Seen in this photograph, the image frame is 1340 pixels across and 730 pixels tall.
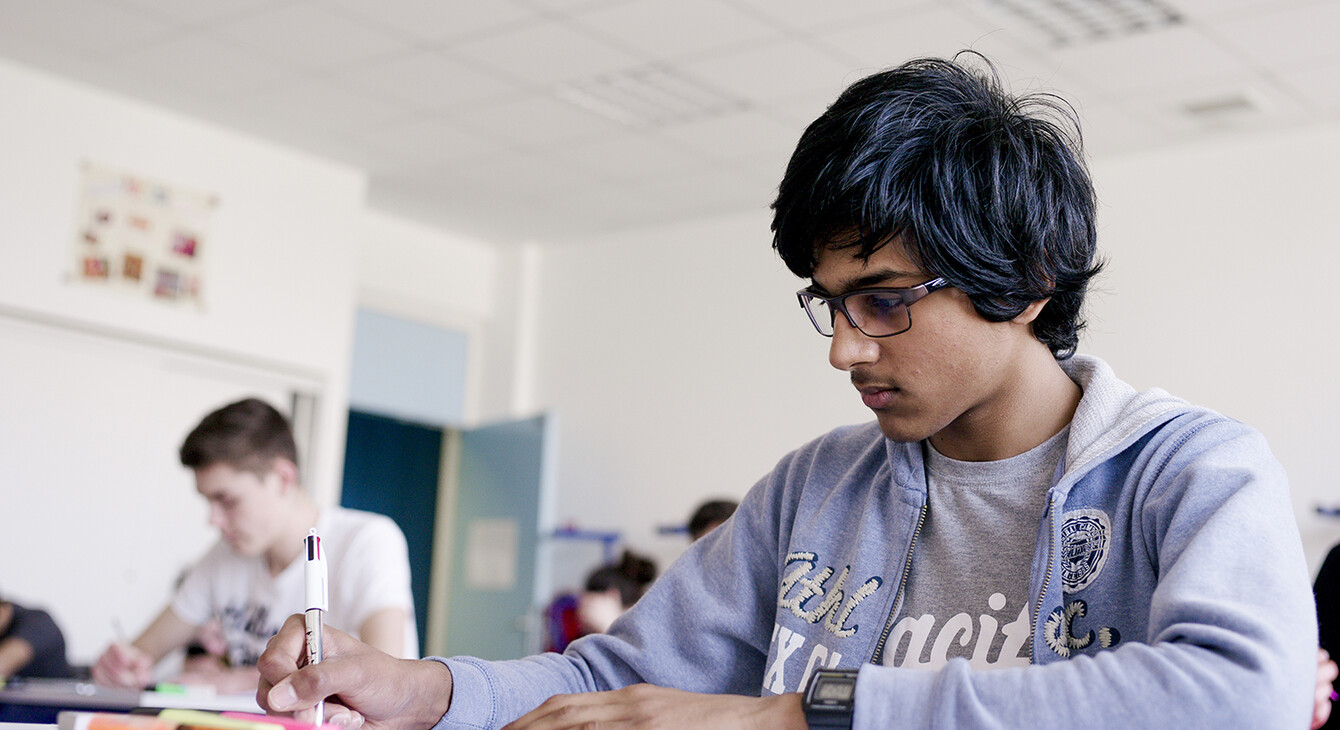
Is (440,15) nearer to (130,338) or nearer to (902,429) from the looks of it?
(130,338)

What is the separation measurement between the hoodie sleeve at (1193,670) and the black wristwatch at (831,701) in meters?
0.01

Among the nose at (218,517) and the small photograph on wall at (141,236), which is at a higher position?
the small photograph on wall at (141,236)

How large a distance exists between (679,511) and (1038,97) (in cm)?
500

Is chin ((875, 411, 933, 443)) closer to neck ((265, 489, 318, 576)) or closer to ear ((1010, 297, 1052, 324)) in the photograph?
ear ((1010, 297, 1052, 324))

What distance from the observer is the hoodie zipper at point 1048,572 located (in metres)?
1.13

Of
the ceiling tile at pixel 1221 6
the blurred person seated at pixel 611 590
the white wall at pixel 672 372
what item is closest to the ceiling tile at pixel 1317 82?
the ceiling tile at pixel 1221 6

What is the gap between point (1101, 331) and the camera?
503 centimetres

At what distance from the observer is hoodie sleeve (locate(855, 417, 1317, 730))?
875 millimetres

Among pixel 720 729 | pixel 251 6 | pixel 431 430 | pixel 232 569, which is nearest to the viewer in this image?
pixel 720 729

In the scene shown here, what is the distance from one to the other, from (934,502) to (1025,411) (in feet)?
0.43

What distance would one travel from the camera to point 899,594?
4.19ft

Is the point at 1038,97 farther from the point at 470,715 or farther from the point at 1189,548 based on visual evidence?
the point at 470,715

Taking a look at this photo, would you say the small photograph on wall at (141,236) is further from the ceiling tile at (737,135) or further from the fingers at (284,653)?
the fingers at (284,653)

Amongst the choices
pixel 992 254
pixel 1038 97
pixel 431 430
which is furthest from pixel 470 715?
pixel 431 430
